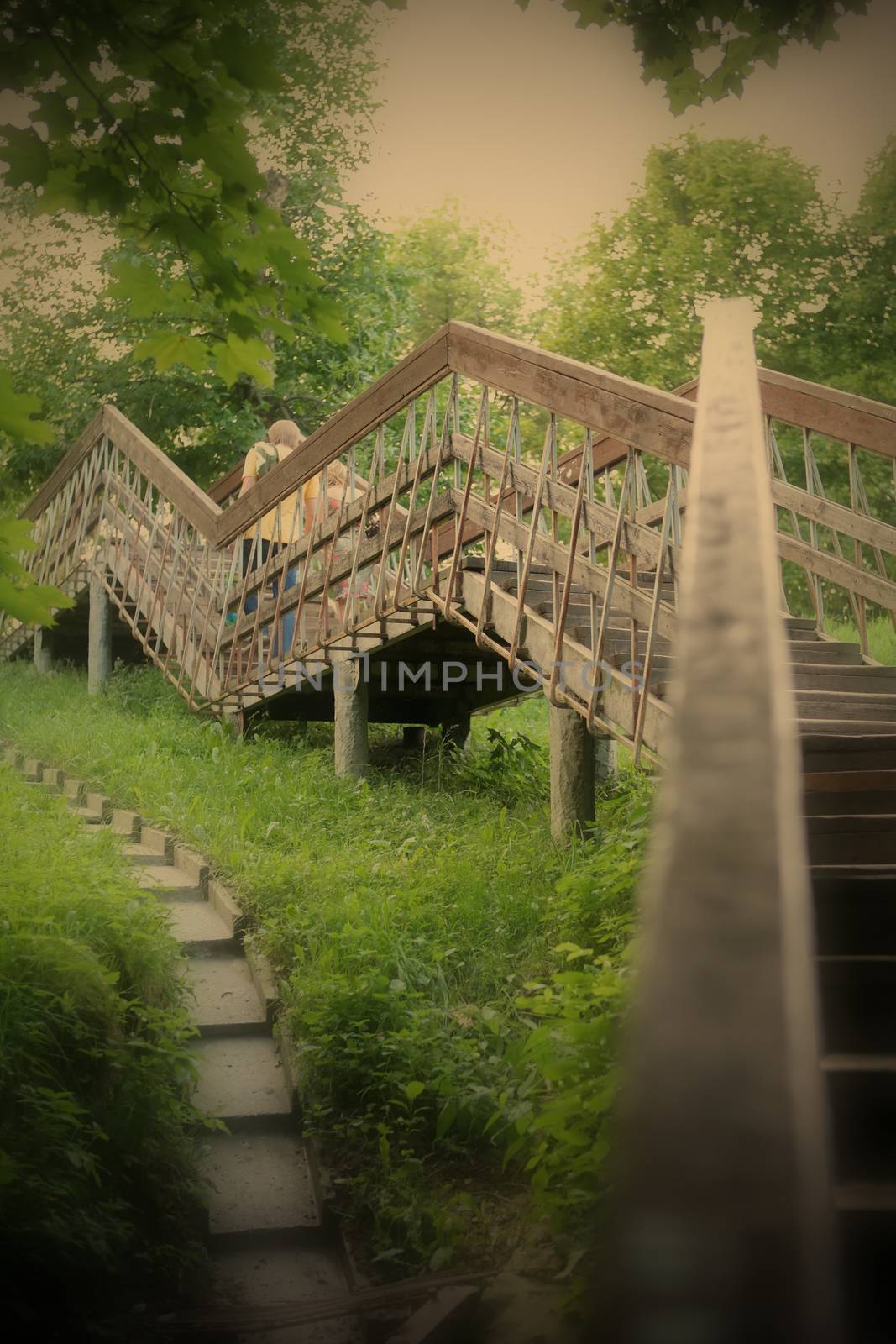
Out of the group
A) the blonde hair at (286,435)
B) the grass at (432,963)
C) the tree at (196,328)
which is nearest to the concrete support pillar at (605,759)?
the grass at (432,963)

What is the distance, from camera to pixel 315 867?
17.7 feet

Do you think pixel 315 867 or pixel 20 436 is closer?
pixel 20 436

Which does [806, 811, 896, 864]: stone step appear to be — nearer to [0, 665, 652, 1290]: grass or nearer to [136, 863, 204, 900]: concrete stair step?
[0, 665, 652, 1290]: grass

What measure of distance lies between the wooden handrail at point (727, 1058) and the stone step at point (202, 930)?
14.2ft

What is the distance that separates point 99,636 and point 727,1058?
38.2ft

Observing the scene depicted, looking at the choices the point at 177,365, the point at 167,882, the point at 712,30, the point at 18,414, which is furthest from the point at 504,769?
the point at 177,365

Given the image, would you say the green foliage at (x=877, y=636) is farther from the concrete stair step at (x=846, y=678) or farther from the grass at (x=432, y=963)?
the concrete stair step at (x=846, y=678)

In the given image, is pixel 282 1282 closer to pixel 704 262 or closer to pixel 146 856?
pixel 146 856

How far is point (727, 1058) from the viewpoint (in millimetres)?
620

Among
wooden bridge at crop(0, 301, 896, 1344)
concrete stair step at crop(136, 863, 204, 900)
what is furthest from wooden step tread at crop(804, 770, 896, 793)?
concrete stair step at crop(136, 863, 204, 900)

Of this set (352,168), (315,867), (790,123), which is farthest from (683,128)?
(315,867)

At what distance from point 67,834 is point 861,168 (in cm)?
2129

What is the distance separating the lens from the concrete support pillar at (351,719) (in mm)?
7766

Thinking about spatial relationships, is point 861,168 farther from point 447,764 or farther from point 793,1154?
point 793,1154
